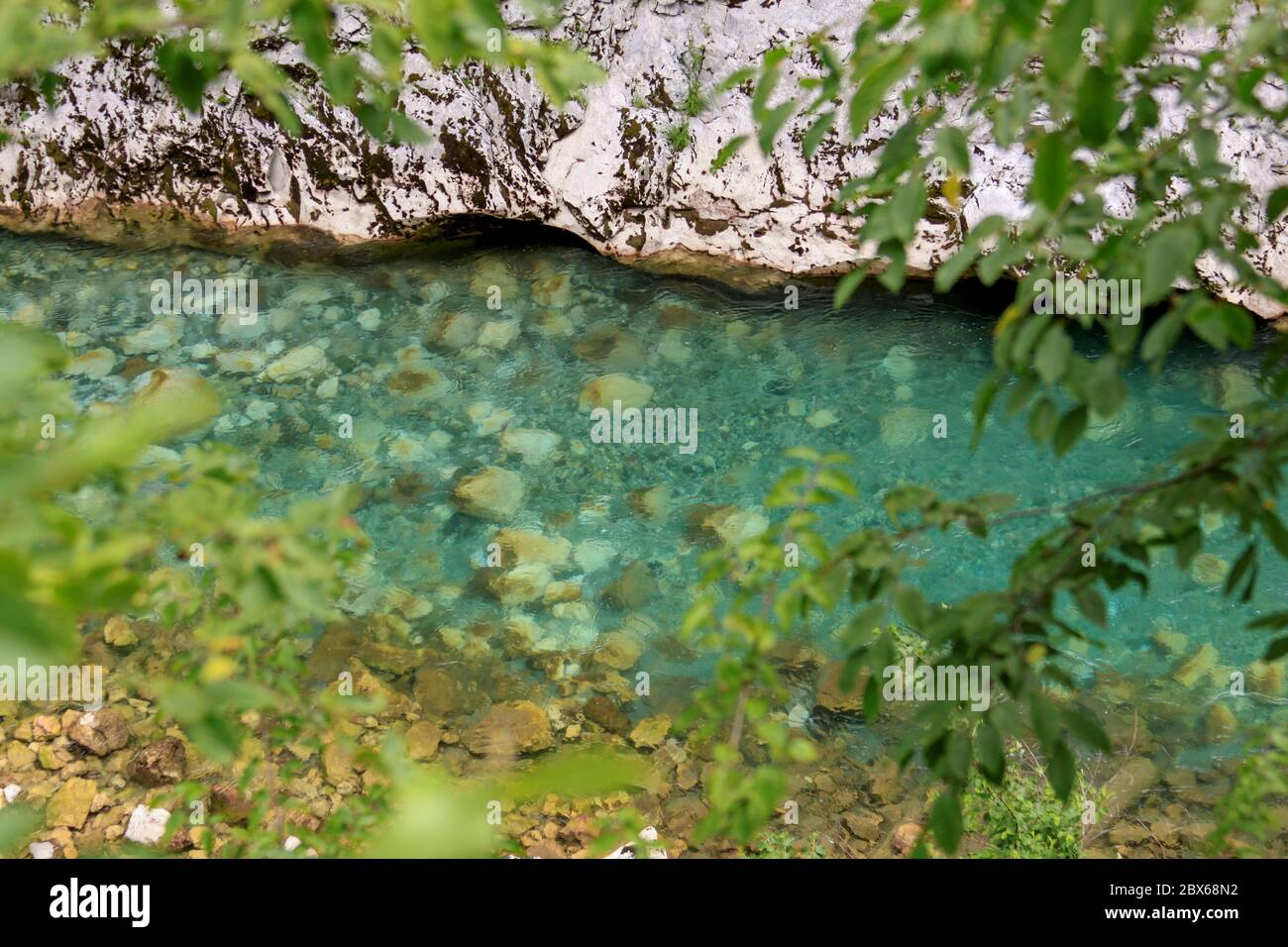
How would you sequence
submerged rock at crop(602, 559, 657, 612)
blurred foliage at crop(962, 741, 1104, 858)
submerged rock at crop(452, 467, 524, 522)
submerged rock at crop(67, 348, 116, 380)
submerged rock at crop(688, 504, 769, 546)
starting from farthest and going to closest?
submerged rock at crop(67, 348, 116, 380), submerged rock at crop(452, 467, 524, 522), submerged rock at crop(688, 504, 769, 546), submerged rock at crop(602, 559, 657, 612), blurred foliage at crop(962, 741, 1104, 858)

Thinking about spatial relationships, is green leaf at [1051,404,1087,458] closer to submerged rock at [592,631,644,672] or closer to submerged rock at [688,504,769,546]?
submerged rock at [592,631,644,672]

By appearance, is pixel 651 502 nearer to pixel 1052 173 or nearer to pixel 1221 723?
pixel 1221 723

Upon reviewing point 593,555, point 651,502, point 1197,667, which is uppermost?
point 651,502

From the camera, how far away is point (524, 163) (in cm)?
699

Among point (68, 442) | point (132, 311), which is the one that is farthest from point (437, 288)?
point (68, 442)

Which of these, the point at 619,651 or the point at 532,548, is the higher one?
the point at 532,548

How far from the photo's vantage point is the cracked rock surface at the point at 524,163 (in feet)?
21.8

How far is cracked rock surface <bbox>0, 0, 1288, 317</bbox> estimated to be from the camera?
21.8ft

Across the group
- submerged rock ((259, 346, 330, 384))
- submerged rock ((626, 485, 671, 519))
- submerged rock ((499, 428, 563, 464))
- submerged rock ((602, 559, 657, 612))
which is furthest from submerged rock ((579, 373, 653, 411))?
submerged rock ((259, 346, 330, 384))

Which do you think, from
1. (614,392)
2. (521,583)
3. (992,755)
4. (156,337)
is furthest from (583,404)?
(992,755)

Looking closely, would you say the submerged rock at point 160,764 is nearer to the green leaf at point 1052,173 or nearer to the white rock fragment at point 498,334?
the white rock fragment at point 498,334

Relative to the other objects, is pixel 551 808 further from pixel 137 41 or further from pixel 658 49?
pixel 137 41

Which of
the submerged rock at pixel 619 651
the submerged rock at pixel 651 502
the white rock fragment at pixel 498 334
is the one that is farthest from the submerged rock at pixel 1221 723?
the white rock fragment at pixel 498 334

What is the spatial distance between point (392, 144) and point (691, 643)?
4453 mm
